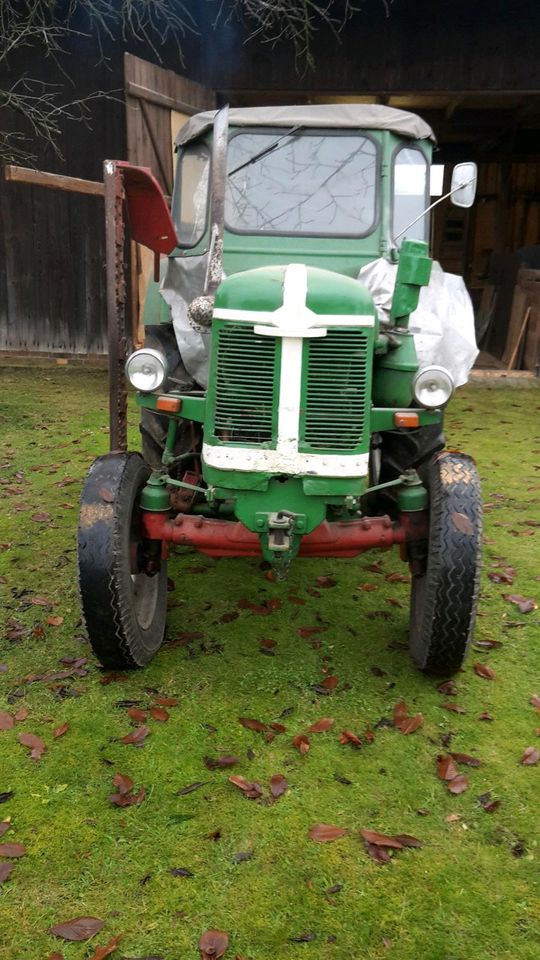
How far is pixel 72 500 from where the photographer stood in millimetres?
5422

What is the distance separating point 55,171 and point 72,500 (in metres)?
6.11

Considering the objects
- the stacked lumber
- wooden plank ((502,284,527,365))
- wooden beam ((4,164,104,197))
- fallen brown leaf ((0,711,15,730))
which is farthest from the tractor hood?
wooden plank ((502,284,527,365))

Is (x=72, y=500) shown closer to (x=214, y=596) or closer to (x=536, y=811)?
(x=214, y=596)

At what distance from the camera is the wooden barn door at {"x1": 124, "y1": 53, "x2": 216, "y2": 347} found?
816 cm

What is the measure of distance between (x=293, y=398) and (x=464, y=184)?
5.46 ft

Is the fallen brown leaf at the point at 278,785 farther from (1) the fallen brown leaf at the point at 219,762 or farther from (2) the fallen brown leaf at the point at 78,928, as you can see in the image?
(2) the fallen brown leaf at the point at 78,928

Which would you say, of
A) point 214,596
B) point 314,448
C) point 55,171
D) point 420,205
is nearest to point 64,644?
point 214,596

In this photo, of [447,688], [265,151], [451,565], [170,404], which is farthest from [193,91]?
[447,688]

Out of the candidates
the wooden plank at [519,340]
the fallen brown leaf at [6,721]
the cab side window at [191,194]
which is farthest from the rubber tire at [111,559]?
the wooden plank at [519,340]

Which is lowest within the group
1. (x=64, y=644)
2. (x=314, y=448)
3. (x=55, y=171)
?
(x=64, y=644)

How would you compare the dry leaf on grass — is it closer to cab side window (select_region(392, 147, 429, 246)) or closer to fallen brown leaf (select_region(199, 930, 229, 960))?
fallen brown leaf (select_region(199, 930, 229, 960))

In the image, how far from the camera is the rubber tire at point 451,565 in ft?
9.61

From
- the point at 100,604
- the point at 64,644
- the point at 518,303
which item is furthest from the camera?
the point at 518,303

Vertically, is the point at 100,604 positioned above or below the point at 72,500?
above
